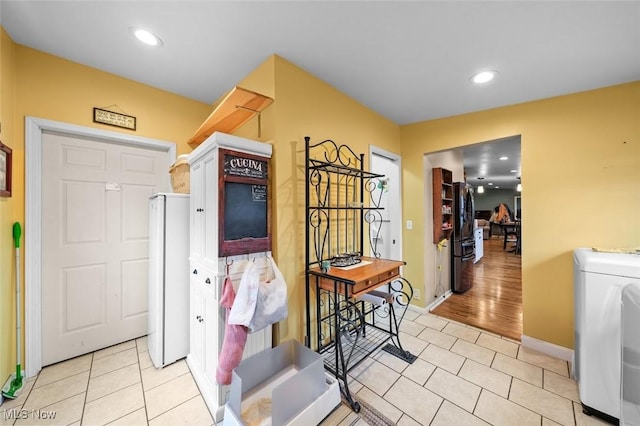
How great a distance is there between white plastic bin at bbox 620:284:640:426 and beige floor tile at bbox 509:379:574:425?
273mm

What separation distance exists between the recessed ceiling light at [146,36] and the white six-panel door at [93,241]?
1074 millimetres

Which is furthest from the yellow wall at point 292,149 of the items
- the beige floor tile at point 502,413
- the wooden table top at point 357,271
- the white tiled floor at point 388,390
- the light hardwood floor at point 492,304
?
the light hardwood floor at point 492,304

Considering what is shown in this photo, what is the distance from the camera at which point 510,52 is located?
1728mm

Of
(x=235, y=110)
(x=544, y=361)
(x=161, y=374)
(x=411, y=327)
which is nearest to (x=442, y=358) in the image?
(x=411, y=327)

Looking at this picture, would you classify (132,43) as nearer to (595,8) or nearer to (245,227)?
(245,227)

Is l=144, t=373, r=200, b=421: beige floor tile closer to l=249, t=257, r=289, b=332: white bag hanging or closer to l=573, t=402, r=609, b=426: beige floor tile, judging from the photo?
l=249, t=257, r=289, b=332: white bag hanging

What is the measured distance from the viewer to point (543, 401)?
1654 mm

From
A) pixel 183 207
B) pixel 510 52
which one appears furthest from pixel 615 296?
pixel 183 207

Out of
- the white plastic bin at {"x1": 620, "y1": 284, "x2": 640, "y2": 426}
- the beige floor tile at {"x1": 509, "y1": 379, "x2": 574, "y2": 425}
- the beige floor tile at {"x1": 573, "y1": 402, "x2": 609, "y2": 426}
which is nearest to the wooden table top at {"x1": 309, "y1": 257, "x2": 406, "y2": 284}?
the beige floor tile at {"x1": 509, "y1": 379, "x2": 574, "y2": 425}

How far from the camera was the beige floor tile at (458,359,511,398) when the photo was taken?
1.77 m

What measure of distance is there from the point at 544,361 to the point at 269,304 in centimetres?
258

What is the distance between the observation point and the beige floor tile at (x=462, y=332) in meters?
2.48

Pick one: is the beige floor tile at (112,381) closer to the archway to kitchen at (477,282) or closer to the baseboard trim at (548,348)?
the archway to kitchen at (477,282)

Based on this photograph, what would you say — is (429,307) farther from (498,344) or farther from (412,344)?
(412,344)
